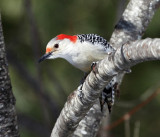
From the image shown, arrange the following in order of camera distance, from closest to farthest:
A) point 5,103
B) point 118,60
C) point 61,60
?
point 118,60
point 5,103
point 61,60

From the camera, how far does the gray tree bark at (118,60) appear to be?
2066mm

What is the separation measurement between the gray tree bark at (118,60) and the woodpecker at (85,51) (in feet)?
0.67

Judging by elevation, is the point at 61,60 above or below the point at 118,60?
above

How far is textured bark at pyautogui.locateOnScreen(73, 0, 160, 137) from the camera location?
140 inches

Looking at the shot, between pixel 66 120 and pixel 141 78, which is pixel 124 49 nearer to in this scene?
pixel 66 120

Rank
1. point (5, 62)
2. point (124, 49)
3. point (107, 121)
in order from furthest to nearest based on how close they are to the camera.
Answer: point (107, 121), point (5, 62), point (124, 49)

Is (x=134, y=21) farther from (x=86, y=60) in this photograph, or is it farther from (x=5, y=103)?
(x=5, y=103)

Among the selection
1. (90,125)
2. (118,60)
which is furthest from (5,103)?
(118,60)

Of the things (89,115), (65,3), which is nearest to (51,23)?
(65,3)

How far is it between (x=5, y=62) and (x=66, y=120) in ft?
2.18

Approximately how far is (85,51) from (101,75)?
107cm

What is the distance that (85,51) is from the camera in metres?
3.44

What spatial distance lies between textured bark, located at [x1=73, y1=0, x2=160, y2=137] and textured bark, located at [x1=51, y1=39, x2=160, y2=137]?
984 millimetres

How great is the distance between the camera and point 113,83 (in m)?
3.41
